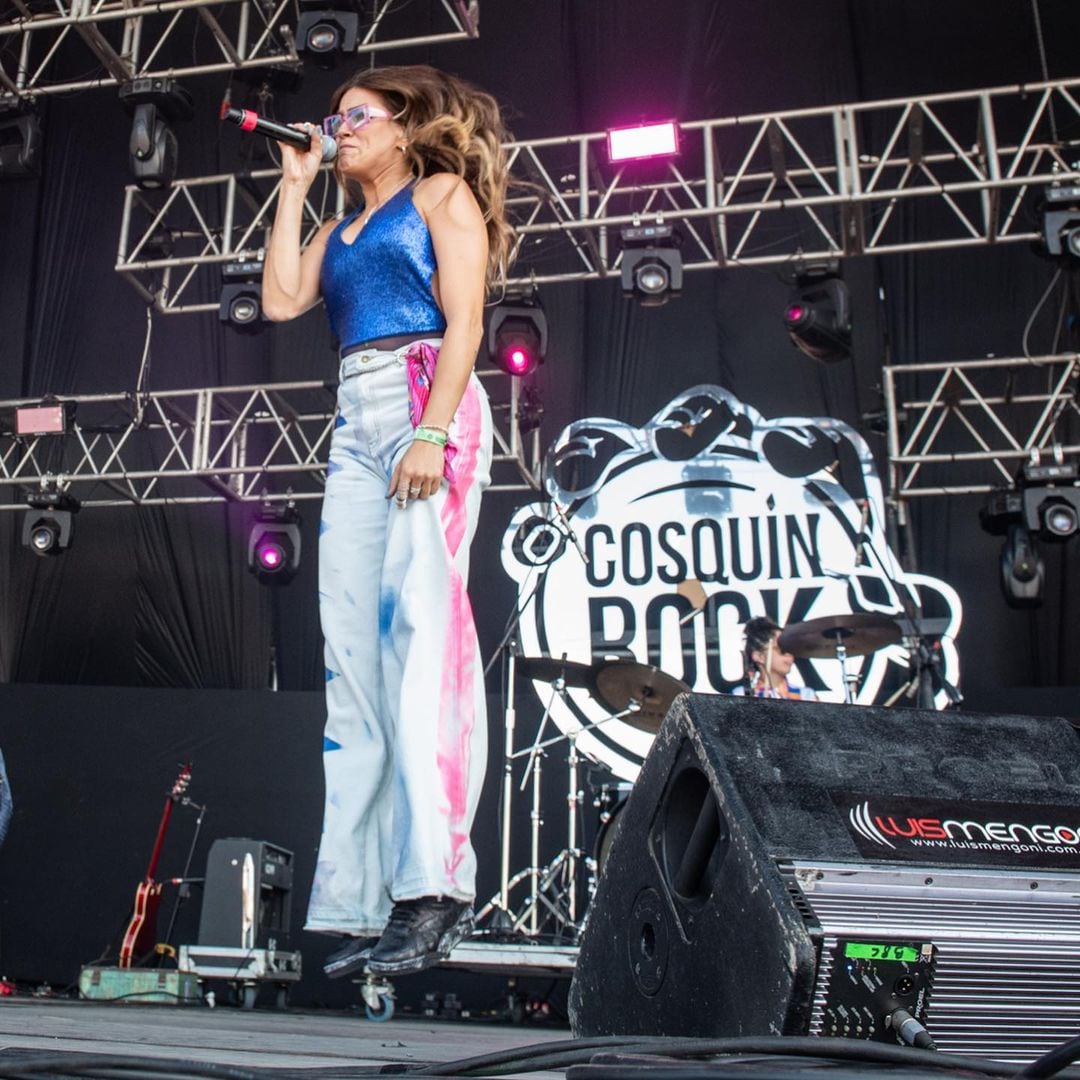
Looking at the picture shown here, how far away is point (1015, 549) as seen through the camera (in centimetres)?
627

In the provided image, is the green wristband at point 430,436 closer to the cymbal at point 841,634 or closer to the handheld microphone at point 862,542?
the cymbal at point 841,634

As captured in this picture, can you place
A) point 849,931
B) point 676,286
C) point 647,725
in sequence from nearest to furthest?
point 849,931, point 647,725, point 676,286

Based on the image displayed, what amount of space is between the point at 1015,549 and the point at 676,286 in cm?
221

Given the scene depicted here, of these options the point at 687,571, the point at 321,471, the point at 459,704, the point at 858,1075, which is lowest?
the point at 858,1075

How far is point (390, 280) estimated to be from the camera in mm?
1919

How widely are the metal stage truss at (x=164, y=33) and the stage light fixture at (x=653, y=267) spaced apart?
1.35 m

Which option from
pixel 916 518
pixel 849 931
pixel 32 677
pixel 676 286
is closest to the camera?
pixel 849 931

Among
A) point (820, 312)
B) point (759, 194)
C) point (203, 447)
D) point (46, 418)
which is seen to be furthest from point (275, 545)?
point (759, 194)

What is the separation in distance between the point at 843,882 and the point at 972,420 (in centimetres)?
639

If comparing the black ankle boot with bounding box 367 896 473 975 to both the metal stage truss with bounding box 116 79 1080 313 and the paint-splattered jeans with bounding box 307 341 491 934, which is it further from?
the metal stage truss with bounding box 116 79 1080 313

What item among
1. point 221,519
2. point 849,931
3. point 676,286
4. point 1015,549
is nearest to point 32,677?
point 221,519

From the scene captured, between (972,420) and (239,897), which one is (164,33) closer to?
(239,897)

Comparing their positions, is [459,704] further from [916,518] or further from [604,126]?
[604,126]

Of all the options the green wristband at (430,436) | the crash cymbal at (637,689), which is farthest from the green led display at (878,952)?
the crash cymbal at (637,689)
